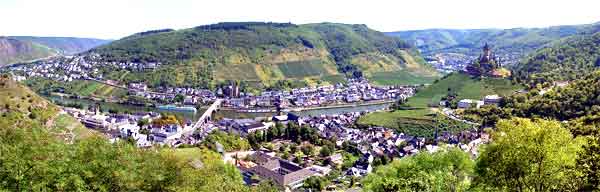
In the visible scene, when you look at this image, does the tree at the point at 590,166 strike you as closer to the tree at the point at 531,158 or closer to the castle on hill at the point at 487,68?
the tree at the point at 531,158

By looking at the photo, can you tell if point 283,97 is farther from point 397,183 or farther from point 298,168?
point 397,183

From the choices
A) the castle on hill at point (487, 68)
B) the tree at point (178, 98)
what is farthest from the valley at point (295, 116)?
the castle on hill at point (487, 68)

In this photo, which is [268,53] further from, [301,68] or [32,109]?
[32,109]

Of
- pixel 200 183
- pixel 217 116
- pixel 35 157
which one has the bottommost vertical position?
pixel 217 116

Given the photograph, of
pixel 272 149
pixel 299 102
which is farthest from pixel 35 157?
pixel 299 102

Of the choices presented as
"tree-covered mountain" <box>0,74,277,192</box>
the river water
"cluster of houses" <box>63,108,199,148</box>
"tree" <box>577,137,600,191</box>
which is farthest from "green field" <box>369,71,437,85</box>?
"tree" <box>577,137,600,191</box>

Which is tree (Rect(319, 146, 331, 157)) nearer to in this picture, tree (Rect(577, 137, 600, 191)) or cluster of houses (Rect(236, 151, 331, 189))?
cluster of houses (Rect(236, 151, 331, 189))

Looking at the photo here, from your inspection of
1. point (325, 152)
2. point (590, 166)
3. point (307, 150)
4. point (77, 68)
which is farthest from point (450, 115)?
point (77, 68)
